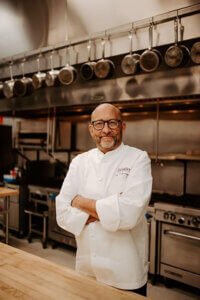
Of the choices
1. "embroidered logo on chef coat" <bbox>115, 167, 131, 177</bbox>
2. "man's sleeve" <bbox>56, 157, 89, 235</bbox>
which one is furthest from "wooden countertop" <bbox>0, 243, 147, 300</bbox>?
"embroidered logo on chef coat" <bbox>115, 167, 131, 177</bbox>

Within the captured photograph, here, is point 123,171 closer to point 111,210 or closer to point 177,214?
point 111,210

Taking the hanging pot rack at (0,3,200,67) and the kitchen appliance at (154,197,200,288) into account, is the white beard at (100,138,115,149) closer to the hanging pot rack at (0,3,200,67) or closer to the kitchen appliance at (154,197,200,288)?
the kitchen appliance at (154,197,200,288)

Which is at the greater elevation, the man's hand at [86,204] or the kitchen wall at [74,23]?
the kitchen wall at [74,23]

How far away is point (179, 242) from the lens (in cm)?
263

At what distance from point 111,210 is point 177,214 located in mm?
1483

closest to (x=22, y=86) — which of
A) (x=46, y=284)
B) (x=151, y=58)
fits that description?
(x=151, y=58)

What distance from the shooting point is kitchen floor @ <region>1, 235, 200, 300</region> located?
2.57 m

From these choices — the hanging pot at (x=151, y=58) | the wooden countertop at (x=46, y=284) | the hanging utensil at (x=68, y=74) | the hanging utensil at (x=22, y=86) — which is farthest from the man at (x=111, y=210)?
the hanging utensil at (x=22, y=86)

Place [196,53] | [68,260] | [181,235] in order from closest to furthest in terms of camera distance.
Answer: [196,53], [181,235], [68,260]

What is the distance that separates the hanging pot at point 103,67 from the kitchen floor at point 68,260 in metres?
2.40

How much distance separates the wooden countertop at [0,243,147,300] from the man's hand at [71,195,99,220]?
36 cm

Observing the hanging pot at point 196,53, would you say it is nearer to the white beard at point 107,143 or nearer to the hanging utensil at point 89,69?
the hanging utensil at point 89,69

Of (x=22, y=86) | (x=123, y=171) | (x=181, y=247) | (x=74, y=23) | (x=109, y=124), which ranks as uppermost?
(x=74, y=23)

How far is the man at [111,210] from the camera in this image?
57.1 inches
